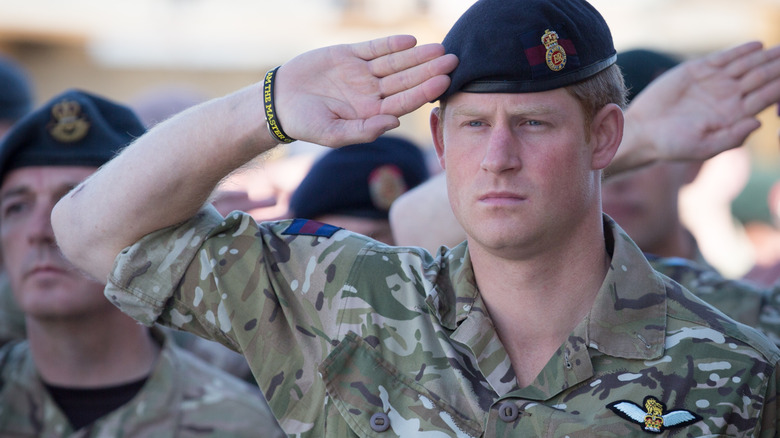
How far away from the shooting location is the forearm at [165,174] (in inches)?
110

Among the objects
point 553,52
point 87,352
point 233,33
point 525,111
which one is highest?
point 553,52

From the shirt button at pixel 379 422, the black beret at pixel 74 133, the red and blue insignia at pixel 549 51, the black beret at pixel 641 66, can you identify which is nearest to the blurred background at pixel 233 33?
the black beret at pixel 641 66

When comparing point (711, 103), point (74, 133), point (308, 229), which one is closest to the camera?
point (308, 229)

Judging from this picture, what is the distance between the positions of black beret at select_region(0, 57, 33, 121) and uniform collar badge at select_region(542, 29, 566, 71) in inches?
173

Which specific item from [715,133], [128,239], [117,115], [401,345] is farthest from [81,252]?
[715,133]

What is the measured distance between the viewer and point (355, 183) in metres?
4.73

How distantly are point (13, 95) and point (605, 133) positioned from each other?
4.46 m

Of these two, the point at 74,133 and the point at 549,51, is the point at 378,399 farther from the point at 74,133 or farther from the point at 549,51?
the point at 74,133

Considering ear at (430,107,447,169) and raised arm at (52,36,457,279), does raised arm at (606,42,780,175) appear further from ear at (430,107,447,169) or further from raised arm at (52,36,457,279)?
raised arm at (52,36,457,279)

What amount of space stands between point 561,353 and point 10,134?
249 centimetres

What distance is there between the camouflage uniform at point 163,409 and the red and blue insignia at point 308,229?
119cm

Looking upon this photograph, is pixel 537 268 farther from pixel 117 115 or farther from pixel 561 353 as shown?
pixel 117 115

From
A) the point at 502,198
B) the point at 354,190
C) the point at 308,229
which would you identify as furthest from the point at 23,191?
the point at 502,198

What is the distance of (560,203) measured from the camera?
2707 mm
